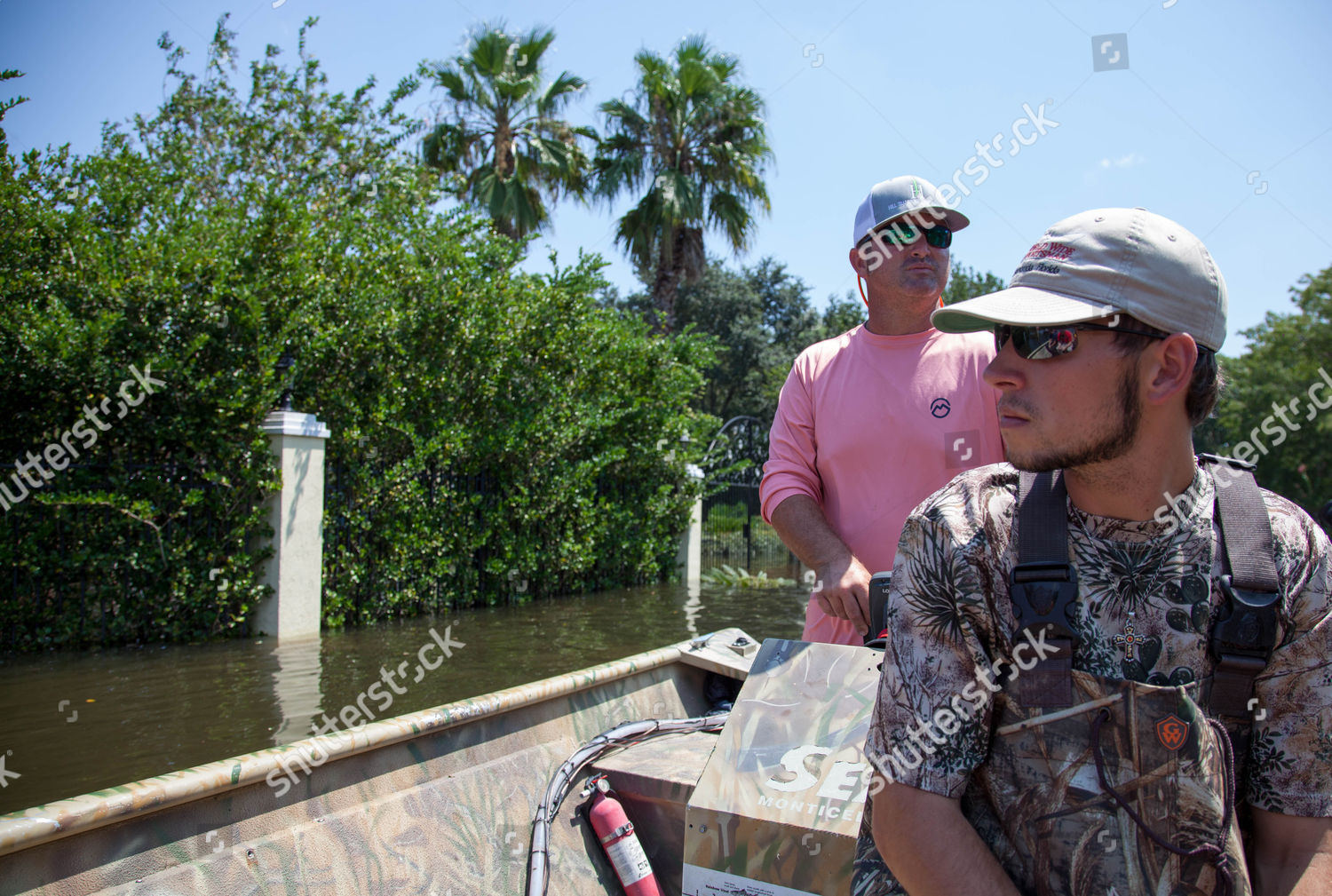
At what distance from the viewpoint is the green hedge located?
7176mm

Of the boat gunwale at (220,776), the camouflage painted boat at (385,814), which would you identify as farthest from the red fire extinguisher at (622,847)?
the boat gunwale at (220,776)

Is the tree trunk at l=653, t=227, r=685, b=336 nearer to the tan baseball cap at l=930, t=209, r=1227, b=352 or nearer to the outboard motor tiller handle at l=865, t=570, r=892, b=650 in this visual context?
the outboard motor tiller handle at l=865, t=570, r=892, b=650

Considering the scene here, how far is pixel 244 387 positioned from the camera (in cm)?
770

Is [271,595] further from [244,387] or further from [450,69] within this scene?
[450,69]

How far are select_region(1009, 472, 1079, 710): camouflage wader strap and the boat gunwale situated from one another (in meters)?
2.08

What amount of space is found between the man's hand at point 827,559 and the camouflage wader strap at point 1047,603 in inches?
42.1

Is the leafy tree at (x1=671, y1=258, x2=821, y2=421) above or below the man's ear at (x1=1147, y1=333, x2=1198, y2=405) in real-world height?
above

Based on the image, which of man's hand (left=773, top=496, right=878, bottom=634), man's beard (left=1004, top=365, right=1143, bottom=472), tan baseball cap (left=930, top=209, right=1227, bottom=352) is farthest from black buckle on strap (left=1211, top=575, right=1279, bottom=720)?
man's hand (left=773, top=496, right=878, bottom=634)

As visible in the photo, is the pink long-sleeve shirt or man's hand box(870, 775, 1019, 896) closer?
man's hand box(870, 775, 1019, 896)

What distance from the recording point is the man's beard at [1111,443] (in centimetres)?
124

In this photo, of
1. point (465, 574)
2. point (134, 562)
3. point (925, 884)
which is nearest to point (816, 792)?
point (925, 884)

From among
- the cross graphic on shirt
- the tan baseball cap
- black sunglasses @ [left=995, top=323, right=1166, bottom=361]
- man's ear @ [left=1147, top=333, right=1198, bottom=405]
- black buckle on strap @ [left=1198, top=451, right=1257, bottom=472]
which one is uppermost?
the tan baseball cap

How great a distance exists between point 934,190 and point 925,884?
6.63ft

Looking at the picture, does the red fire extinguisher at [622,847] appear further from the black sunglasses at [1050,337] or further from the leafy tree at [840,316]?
the leafy tree at [840,316]
